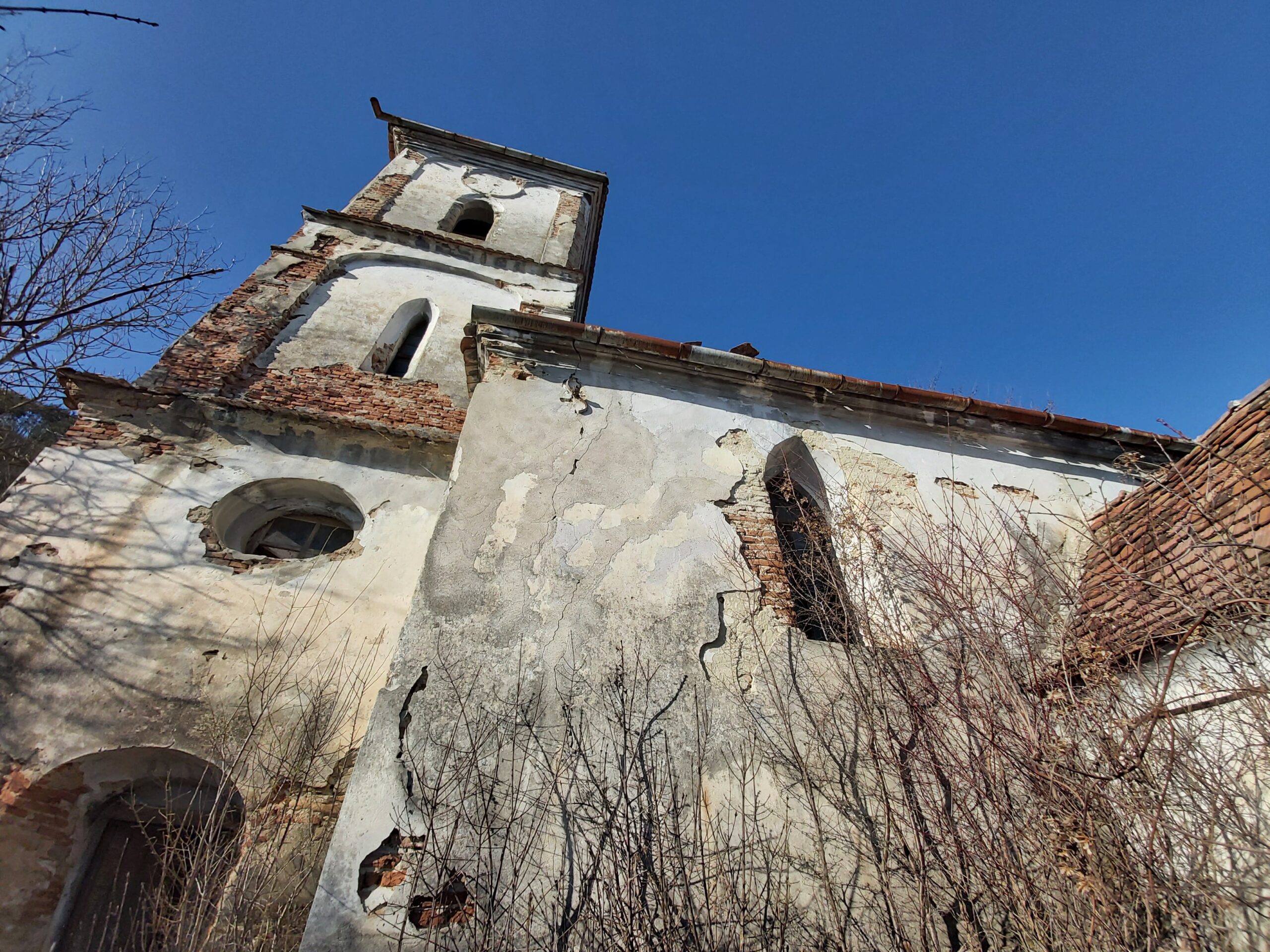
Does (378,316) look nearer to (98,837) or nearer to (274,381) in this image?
(274,381)

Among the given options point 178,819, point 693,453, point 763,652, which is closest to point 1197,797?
point 763,652

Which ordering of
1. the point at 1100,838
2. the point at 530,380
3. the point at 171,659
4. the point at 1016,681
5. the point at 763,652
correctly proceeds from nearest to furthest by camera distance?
the point at 1100,838 → the point at 1016,681 → the point at 763,652 → the point at 171,659 → the point at 530,380

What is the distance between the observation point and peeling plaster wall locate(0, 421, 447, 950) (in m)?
3.94

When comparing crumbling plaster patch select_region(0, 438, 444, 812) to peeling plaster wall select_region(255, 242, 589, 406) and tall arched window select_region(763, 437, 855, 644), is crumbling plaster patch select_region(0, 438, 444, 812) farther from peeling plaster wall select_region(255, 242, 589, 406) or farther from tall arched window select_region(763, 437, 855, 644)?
tall arched window select_region(763, 437, 855, 644)

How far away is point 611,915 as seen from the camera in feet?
9.05

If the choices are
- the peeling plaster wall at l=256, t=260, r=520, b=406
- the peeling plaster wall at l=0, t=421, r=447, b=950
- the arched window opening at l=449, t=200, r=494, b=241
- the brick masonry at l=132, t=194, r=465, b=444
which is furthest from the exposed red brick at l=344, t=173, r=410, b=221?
the peeling plaster wall at l=0, t=421, r=447, b=950

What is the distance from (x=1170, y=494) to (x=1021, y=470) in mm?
1163

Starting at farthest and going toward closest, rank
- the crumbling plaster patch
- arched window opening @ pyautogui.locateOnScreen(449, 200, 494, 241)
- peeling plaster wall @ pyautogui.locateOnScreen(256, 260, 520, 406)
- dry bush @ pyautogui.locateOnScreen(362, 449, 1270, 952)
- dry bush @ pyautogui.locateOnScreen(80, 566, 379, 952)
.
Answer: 1. arched window opening @ pyautogui.locateOnScreen(449, 200, 494, 241)
2. peeling plaster wall @ pyautogui.locateOnScreen(256, 260, 520, 406)
3. the crumbling plaster patch
4. dry bush @ pyautogui.locateOnScreen(80, 566, 379, 952)
5. dry bush @ pyautogui.locateOnScreen(362, 449, 1270, 952)

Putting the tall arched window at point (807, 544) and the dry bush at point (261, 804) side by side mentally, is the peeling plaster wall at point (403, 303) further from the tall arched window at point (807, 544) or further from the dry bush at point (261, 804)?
the tall arched window at point (807, 544)

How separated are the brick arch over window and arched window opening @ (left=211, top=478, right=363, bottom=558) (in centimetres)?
181

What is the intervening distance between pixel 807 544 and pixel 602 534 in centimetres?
179

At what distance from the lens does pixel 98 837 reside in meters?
4.12

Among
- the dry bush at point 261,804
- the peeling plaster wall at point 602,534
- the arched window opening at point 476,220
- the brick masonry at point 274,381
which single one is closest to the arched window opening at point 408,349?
the brick masonry at point 274,381

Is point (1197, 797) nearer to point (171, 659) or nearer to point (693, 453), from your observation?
point (693, 453)
